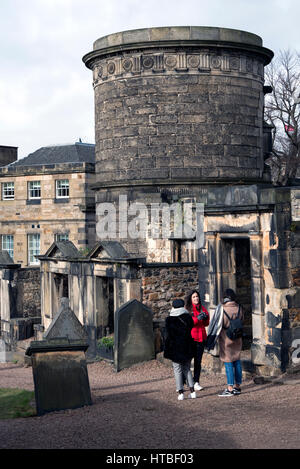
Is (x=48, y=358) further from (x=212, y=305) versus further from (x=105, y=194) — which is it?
(x=105, y=194)

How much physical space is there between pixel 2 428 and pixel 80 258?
10.8 m

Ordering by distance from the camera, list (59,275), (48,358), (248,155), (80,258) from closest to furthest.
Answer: (48,358), (80,258), (59,275), (248,155)

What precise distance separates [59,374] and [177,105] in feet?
46.0

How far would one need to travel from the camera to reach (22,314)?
24.5 metres

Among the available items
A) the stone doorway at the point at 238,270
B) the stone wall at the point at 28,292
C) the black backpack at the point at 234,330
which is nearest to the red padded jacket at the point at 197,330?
the black backpack at the point at 234,330

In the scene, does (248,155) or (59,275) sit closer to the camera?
(59,275)

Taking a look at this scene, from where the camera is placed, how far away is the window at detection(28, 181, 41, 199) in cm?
3434

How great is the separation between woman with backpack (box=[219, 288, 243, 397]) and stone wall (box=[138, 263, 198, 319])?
656 centimetres

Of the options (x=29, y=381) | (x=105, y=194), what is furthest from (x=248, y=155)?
(x=29, y=381)

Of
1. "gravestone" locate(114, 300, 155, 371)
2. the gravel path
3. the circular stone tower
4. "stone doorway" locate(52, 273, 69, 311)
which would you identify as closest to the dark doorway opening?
"gravestone" locate(114, 300, 155, 371)

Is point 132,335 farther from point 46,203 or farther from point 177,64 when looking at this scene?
point 46,203

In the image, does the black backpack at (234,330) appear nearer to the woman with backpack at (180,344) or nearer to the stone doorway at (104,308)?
the woman with backpack at (180,344)

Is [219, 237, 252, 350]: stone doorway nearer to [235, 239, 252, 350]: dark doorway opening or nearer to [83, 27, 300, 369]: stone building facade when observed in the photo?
[235, 239, 252, 350]: dark doorway opening

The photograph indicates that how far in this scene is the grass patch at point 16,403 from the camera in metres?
10.8
